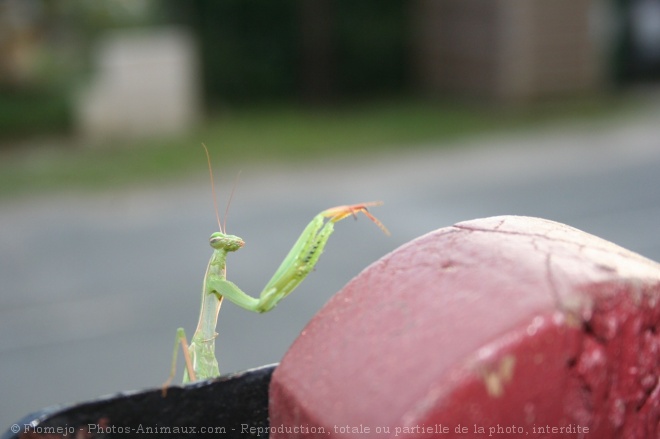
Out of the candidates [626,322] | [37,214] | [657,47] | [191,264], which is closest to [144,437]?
[626,322]

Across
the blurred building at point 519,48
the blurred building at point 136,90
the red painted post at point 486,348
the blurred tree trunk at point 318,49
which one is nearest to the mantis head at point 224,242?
the red painted post at point 486,348

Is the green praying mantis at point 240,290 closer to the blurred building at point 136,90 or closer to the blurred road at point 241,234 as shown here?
the blurred road at point 241,234

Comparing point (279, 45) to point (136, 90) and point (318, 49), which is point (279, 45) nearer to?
point (318, 49)

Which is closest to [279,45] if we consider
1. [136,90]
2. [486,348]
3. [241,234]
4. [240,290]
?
[136,90]

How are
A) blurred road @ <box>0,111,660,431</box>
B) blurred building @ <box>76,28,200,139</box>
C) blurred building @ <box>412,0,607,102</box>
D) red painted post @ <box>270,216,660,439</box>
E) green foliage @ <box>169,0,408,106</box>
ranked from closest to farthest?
1. red painted post @ <box>270,216,660,439</box>
2. blurred road @ <box>0,111,660,431</box>
3. blurred building @ <box>76,28,200,139</box>
4. blurred building @ <box>412,0,607,102</box>
5. green foliage @ <box>169,0,408,106</box>

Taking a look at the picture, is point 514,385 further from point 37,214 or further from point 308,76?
point 308,76

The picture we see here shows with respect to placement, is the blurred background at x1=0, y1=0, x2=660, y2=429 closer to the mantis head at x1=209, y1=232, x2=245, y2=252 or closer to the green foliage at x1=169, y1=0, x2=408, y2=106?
the green foliage at x1=169, y1=0, x2=408, y2=106

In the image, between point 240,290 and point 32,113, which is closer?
point 240,290

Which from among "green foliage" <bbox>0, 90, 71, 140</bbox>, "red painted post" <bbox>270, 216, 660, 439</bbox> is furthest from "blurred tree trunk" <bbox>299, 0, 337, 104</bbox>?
"red painted post" <bbox>270, 216, 660, 439</bbox>
